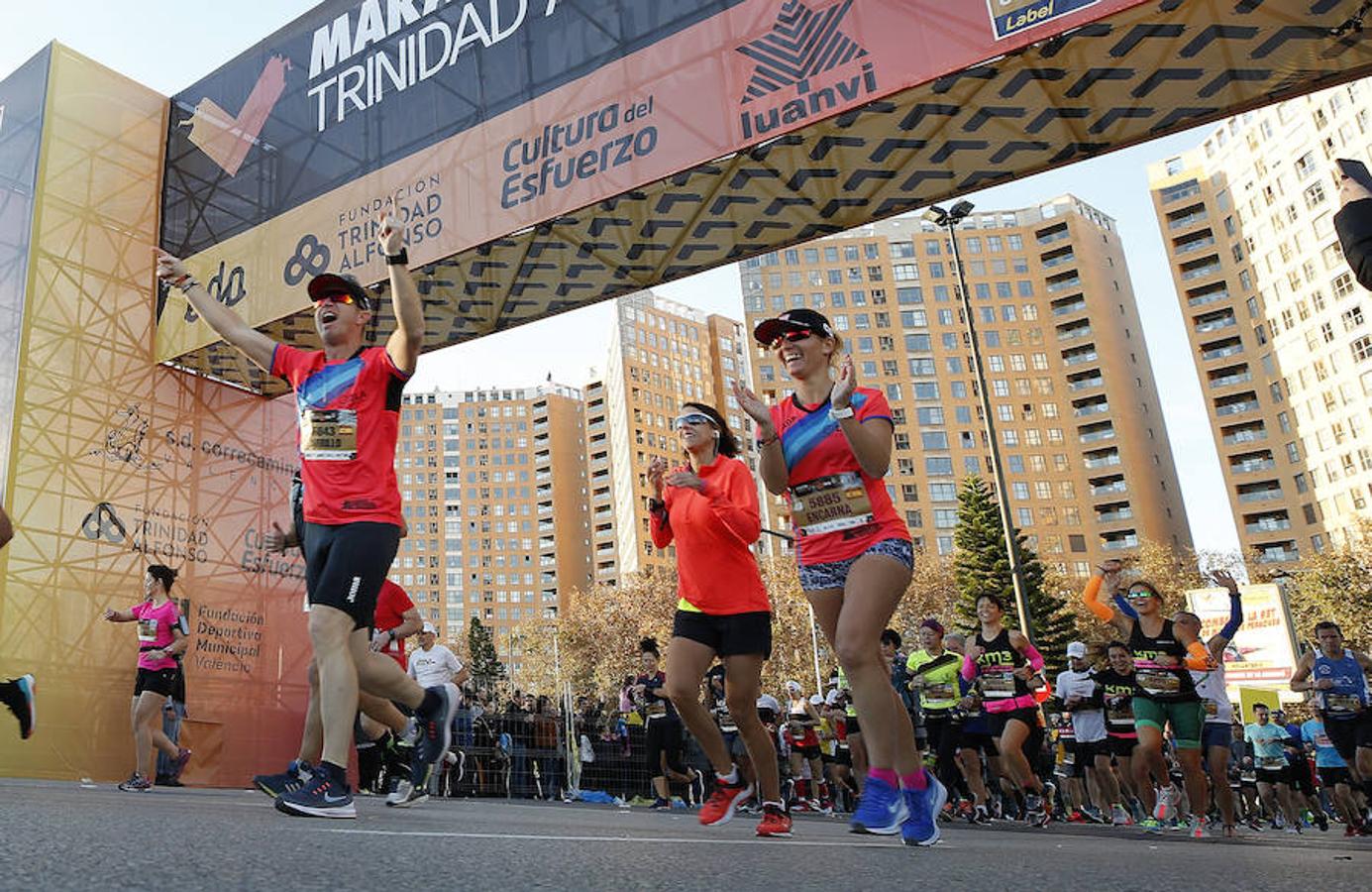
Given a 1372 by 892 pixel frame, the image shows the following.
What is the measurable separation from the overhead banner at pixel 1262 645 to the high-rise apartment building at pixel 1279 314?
145ft

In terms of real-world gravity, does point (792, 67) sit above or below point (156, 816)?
above

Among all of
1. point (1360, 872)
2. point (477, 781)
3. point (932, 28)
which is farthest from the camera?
point (477, 781)

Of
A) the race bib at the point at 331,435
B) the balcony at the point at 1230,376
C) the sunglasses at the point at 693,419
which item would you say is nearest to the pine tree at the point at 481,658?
the balcony at the point at 1230,376

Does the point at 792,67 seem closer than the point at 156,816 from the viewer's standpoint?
No

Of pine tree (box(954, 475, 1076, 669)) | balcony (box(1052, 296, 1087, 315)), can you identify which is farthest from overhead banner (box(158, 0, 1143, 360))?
balcony (box(1052, 296, 1087, 315))

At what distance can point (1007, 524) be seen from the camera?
16688mm

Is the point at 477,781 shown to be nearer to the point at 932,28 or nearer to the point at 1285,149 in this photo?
the point at 932,28

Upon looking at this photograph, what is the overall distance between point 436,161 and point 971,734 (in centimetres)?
890

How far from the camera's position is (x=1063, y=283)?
86.6 m

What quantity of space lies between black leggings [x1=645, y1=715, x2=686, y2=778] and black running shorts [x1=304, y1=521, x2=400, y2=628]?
8.59 metres

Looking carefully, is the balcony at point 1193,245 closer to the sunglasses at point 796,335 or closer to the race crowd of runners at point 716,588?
the race crowd of runners at point 716,588

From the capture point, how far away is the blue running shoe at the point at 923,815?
337 centimetres

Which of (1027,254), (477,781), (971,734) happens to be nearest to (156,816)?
(971,734)

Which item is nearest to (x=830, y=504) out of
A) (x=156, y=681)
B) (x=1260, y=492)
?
(x=156, y=681)
